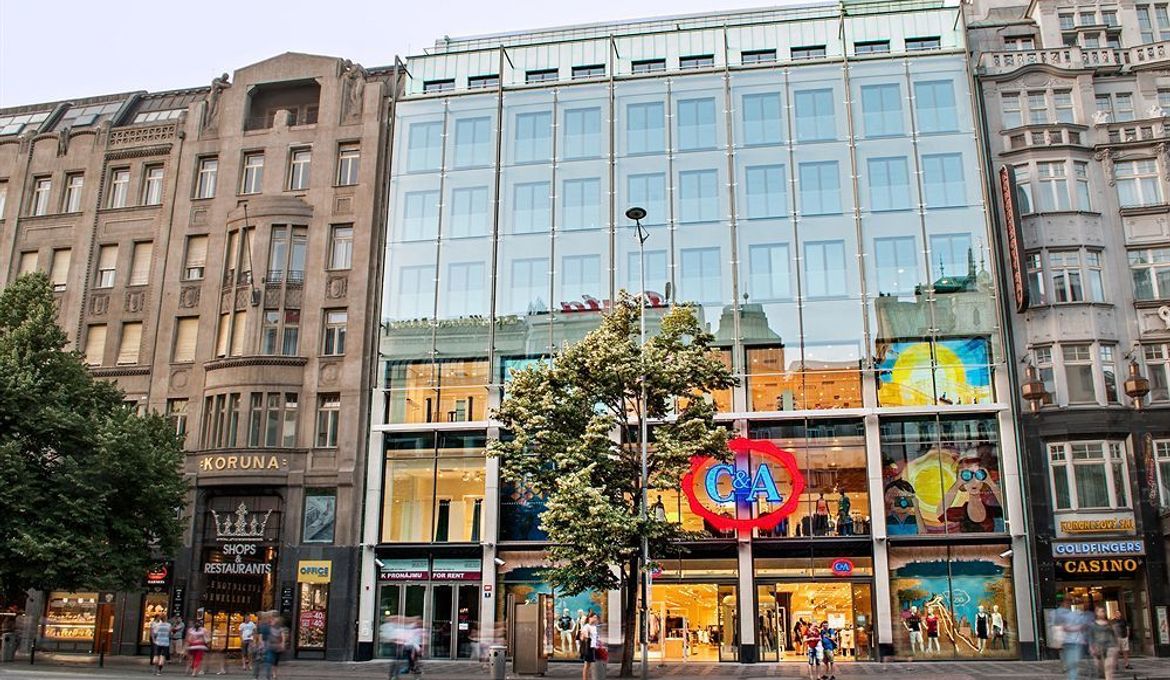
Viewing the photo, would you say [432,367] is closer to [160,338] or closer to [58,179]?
[160,338]

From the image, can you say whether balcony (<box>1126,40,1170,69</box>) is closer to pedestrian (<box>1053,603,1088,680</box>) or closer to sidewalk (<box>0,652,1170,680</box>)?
sidewalk (<box>0,652,1170,680</box>)

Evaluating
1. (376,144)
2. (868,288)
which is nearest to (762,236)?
(868,288)

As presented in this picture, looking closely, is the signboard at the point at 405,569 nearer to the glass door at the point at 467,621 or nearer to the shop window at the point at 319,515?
the glass door at the point at 467,621

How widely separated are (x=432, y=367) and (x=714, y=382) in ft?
46.5

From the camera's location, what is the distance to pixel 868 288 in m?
38.6

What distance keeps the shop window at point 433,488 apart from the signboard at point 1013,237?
2134 cm

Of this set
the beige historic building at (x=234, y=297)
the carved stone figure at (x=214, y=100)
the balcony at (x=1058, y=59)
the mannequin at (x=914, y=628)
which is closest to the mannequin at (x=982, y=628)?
the mannequin at (x=914, y=628)

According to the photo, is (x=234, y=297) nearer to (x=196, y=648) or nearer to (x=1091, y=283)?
(x=196, y=648)

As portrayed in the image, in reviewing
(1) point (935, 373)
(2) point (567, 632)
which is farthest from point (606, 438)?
(1) point (935, 373)

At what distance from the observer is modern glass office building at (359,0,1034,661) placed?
3603 cm

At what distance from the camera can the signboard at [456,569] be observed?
126 ft

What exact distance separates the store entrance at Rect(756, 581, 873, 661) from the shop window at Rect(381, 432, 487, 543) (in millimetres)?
11653

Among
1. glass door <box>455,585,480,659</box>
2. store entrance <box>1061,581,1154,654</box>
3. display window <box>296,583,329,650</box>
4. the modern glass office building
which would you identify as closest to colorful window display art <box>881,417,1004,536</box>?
the modern glass office building

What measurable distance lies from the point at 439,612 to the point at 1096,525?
24.4 m
